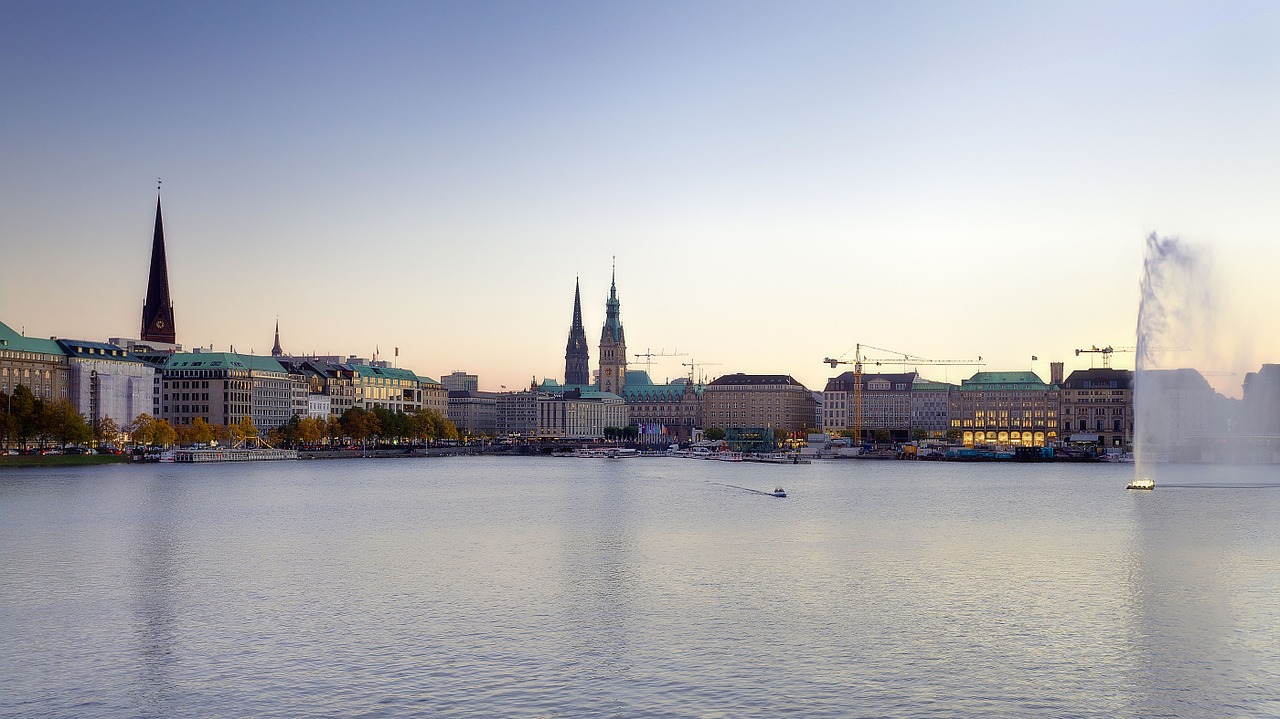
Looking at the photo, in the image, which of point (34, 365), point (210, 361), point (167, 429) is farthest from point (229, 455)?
point (210, 361)

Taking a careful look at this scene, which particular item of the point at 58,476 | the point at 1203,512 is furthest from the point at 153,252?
the point at 1203,512

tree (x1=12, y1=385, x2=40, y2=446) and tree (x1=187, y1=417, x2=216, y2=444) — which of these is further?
tree (x1=187, y1=417, x2=216, y2=444)

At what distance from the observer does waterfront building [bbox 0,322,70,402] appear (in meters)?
137

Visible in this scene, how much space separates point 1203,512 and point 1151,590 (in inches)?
1291

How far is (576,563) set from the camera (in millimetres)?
42906

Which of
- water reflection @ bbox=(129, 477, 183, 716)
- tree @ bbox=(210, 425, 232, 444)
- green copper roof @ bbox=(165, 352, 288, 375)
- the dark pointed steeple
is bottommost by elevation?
water reflection @ bbox=(129, 477, 183, 716)

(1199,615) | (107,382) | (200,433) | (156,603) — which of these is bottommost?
(1199,615)

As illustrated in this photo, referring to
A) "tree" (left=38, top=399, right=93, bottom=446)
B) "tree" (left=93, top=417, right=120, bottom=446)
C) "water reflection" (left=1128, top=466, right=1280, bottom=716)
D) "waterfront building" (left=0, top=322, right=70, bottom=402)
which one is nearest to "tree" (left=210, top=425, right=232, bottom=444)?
"tree" (left=93, top=417, right=120, bottom=446)

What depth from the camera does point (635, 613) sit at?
32.2m

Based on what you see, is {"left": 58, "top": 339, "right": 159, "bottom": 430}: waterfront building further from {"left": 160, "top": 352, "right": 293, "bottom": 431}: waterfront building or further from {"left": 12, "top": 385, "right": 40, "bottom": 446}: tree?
{"left": 12, "top": 385, "right": 40, "bottom": 446}: tree

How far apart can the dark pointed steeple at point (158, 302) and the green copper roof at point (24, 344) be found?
114 feet

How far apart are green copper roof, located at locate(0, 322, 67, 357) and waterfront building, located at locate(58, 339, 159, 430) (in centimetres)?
174

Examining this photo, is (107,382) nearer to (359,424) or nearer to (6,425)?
(359,424)

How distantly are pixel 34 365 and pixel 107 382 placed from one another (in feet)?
34.2
